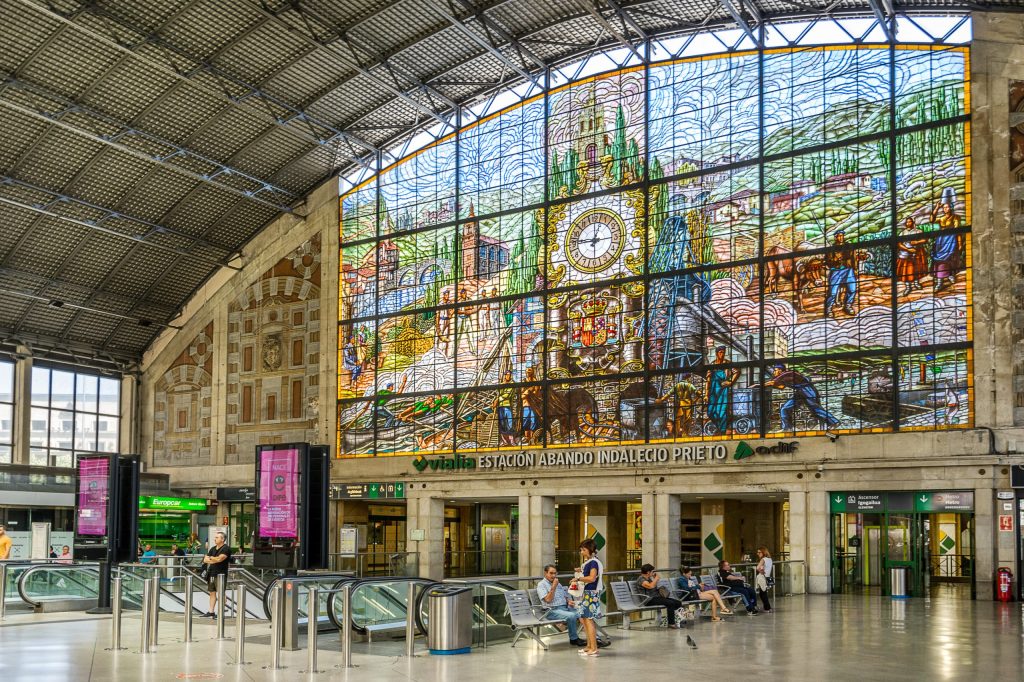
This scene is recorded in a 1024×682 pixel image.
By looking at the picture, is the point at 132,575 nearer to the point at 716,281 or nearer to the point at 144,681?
the point at 144,681

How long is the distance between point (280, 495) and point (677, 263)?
19.7 meters

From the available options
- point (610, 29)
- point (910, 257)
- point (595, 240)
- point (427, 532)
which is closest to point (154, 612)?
point (910, 257)

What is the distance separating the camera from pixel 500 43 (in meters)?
40.9

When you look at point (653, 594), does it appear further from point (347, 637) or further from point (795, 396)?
point (795, 396)

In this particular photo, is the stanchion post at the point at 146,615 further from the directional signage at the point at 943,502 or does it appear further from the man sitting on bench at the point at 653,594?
the directional signage at the point at 943,502

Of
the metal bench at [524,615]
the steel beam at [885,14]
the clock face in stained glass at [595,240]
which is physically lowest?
the metal bench at [524,615]

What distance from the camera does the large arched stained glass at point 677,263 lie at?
3450cm

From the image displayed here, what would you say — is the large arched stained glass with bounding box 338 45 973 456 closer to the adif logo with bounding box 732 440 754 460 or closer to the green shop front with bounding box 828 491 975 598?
the adif logo with bounding box 732 440 754 460

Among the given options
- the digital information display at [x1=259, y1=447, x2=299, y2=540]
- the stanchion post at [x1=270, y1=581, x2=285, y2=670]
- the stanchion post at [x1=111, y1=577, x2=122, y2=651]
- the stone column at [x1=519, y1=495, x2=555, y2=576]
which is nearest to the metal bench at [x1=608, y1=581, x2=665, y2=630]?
the digital information display at [x1=259, y1=447, x2=299, y2=540]

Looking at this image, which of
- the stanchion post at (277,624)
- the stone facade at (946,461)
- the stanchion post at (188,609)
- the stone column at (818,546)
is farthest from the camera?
the stone column at (818,546)

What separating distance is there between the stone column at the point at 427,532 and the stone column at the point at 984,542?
1992 centimetres

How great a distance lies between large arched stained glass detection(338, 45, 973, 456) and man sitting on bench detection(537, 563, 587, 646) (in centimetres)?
1839

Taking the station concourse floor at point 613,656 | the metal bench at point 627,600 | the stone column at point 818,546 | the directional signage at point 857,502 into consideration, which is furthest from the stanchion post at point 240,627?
the directional signage at point 857,502

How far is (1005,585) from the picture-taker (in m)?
30.8
